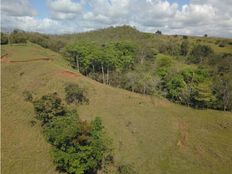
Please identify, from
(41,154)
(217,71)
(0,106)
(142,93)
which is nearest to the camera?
(41,154)

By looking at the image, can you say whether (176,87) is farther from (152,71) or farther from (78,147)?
(78,147)

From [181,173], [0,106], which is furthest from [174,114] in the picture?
[0,106]

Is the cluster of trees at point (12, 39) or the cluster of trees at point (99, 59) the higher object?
the cluster of trees at point (12, 39)

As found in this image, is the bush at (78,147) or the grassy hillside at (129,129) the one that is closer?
the bush at (78,147)

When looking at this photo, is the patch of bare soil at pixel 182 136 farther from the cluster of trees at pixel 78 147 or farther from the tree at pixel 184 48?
the tree at pixel 184 48

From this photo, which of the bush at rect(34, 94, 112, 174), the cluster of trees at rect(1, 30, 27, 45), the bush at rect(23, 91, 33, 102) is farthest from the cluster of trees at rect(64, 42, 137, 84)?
the bush at rect(34, 94, 112, 174)

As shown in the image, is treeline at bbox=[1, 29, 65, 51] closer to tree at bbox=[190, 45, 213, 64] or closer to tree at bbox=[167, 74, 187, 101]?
tree at bbox=[190, 45, 213, 64]

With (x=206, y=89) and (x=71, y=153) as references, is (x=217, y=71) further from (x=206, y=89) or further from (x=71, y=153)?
(x=71, y=153)

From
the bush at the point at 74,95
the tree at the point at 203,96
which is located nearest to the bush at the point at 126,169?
the bush at the point at 74,95

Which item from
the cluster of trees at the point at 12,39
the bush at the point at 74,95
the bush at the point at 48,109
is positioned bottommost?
the bush at the point at 74,95

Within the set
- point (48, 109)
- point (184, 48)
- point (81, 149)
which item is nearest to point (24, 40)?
point (184, 48)
